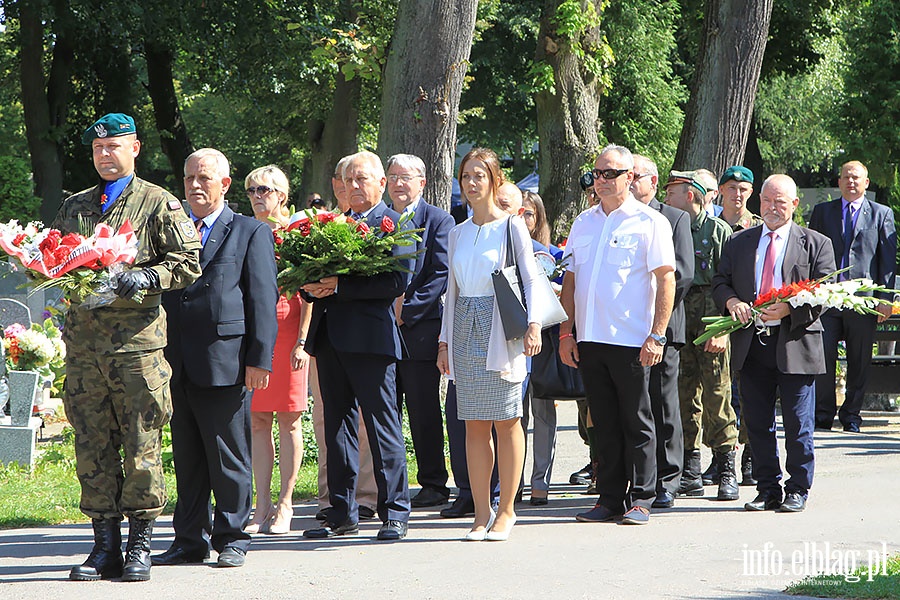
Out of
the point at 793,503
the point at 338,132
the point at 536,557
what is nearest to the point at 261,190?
the point at 536,557

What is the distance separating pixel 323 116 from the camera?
27.5 m

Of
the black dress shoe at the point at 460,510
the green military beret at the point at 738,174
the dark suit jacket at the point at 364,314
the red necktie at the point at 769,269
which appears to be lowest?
the black dress shoe at the point at 460,510

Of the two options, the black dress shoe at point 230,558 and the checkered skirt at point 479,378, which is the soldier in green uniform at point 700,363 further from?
the black dress shoe at point 230,558

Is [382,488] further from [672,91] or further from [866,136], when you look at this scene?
[672,91]

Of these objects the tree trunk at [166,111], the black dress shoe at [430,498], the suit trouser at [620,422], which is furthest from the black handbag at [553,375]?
the tree trunk at [166,111]

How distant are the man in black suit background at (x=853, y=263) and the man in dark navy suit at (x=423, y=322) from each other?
520 cm

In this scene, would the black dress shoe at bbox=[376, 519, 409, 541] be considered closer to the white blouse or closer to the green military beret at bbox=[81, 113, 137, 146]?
the white blouse

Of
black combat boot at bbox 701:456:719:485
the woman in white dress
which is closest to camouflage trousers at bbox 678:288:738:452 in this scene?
black combat boot at bbox 701:456:719:485

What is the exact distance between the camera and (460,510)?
307 inches

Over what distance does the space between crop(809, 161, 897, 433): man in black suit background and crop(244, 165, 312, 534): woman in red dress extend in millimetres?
6254

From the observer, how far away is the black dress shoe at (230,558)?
6223 mm

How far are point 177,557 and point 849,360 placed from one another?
782cm

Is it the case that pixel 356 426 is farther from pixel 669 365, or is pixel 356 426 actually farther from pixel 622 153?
pixel 622 153

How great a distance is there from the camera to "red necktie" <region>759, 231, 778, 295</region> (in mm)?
7914
